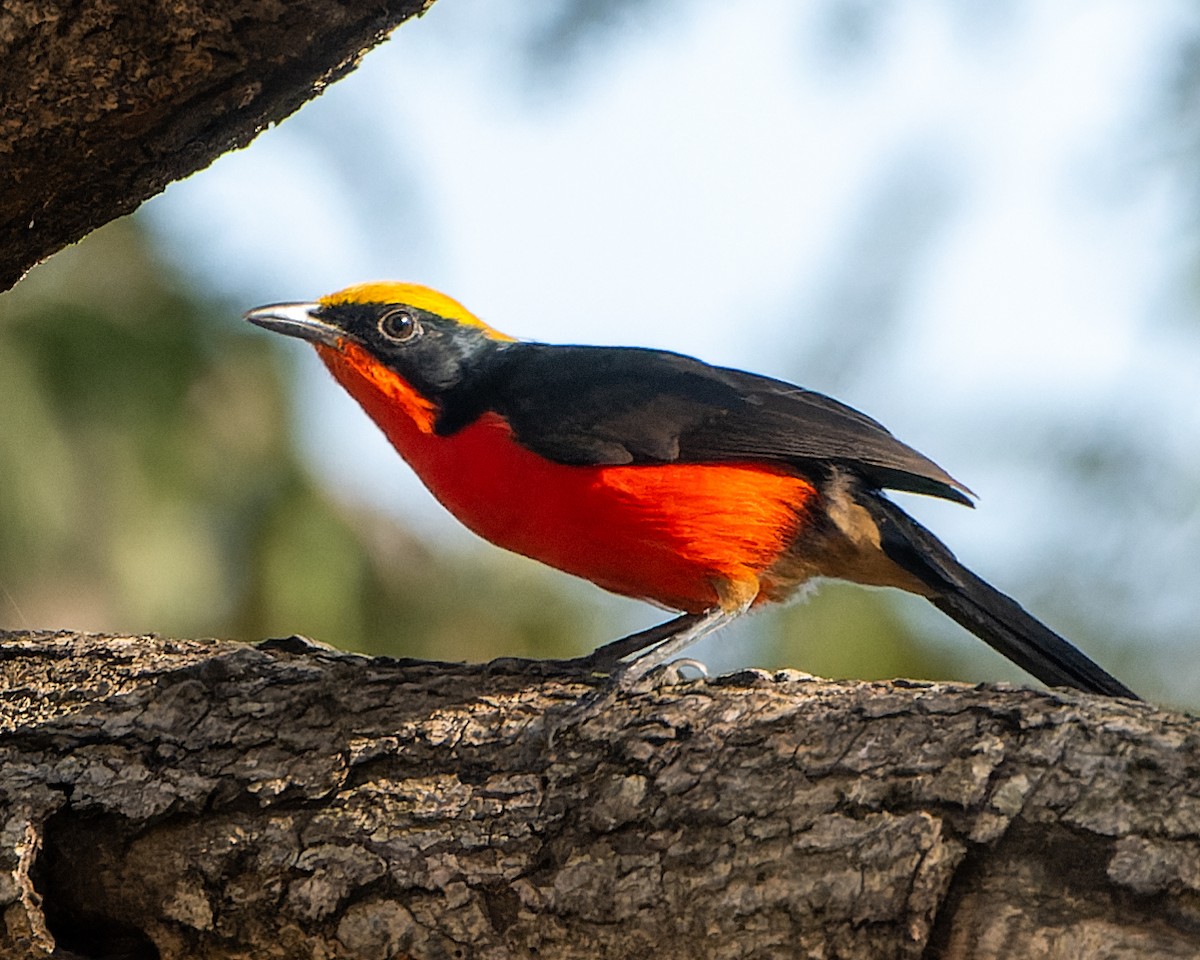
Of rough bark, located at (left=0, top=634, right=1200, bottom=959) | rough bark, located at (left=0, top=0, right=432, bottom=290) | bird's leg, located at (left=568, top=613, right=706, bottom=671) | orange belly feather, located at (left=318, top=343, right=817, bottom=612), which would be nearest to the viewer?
rough bark, located at (left=0, top=634, right=1200, bottom=959)

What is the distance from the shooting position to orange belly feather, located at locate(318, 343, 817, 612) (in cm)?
476

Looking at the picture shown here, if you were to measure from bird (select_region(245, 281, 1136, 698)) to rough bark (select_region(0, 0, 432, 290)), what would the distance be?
1360 mm

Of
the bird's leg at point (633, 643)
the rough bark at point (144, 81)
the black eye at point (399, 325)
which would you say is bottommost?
the bird's leg at point (633, 643)

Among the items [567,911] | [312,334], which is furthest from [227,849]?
[312,334]

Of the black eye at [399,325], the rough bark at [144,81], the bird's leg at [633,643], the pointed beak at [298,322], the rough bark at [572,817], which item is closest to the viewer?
the rough bark at [572,817]

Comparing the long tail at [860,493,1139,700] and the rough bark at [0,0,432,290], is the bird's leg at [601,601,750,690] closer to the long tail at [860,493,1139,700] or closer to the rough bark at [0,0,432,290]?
the long tail at [860,493,1139,700]

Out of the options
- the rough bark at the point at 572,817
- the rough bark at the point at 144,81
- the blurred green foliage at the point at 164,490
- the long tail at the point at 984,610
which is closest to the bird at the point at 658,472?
the long tail at the point at 984,610

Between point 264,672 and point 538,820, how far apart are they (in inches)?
38.9

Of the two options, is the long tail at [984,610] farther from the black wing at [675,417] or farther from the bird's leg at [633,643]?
the bird's leg at [633,643]

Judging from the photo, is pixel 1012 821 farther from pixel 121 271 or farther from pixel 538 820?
pixel 121 271

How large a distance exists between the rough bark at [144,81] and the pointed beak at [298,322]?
1229 millimetres

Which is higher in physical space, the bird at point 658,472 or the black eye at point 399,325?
the black eye at point 399,325

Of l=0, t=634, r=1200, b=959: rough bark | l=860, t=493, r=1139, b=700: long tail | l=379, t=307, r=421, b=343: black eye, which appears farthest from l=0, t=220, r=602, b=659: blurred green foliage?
l=860, t=493, r=1139, b=700: long tail

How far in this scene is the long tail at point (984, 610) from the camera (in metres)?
4.67
